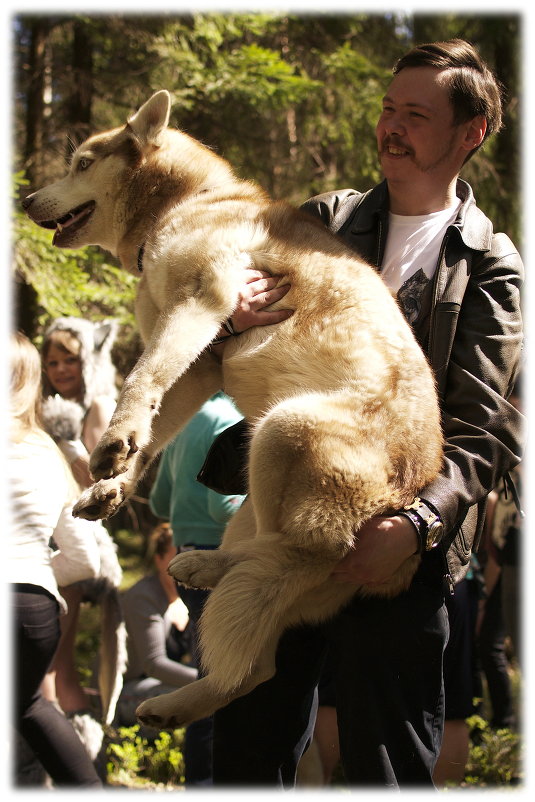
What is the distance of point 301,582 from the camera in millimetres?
2426

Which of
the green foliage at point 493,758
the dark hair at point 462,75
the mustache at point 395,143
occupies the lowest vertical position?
the green foliage at point 493,758

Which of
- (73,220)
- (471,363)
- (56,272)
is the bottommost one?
(56,272)

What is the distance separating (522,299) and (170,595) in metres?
4.02

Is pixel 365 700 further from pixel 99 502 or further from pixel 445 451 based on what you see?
pixel 99 502

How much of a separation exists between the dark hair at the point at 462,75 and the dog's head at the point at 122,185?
→ 3.62 feet

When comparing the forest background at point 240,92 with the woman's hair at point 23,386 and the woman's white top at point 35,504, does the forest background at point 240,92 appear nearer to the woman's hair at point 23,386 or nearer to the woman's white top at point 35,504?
the woman's hair at point 23,386

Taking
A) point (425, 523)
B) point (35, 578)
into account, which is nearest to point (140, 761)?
point (35, 578)

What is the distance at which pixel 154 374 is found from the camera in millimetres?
2713

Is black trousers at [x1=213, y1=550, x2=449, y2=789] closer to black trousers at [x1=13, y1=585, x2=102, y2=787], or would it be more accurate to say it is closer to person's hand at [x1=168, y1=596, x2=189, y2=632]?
black trousers at [x1=13, y1=585, x2=102, y2=787]

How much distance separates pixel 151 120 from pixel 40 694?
2.91 metres

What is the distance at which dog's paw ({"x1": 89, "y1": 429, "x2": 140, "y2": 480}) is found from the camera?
99.8 inches

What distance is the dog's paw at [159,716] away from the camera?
2406 millimetres

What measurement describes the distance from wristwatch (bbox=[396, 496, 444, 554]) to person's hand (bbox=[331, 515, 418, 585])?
0.02 m

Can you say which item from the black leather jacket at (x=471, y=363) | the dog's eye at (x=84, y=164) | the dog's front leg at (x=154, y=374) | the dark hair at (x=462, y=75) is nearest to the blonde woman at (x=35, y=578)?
the dog's eye at (x=84, y=164)
